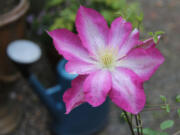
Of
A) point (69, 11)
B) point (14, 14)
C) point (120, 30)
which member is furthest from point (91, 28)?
point (69, 11)

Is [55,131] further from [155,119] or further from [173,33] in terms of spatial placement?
[173,33]

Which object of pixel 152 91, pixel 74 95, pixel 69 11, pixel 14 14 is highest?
pixel 74 95

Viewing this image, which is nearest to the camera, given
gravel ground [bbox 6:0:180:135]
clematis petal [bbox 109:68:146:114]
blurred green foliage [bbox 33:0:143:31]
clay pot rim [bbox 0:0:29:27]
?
clematis petal [bbox 109:68:146:114]

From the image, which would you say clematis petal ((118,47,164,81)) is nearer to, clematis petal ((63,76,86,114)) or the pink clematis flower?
the pink clematis flower

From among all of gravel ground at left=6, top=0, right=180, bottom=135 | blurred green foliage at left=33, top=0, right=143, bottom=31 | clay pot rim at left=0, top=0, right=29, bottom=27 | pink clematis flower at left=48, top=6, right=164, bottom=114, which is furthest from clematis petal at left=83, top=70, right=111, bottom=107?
gravel ground at left=6, top=0, right=180, bottom=135

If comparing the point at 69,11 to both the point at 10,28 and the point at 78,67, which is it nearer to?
the point at 10,28

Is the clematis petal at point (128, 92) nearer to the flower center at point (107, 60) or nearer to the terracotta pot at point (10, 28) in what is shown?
the flower center at point (107, 60)

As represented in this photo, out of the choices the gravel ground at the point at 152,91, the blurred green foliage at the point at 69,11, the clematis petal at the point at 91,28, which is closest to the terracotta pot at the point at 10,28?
the blurred green foliage at the point at 69,11
